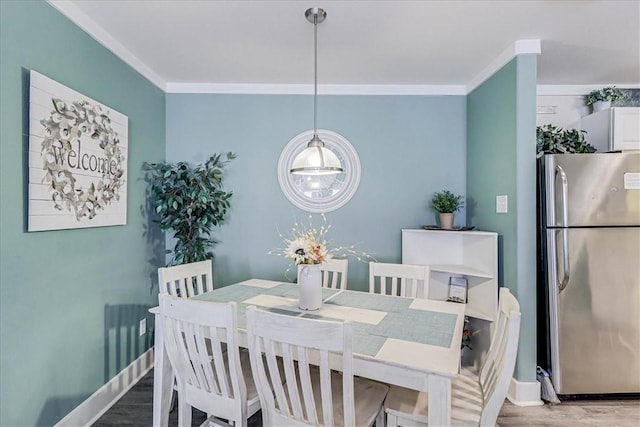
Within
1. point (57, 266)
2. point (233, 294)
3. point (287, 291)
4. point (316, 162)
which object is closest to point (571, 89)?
point (316, 162)

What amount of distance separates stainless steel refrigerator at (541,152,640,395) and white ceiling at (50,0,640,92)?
891 millimetres

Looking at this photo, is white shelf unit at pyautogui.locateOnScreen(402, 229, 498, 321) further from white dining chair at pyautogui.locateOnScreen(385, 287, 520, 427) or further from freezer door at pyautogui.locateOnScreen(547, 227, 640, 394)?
white dining chair at pyautogui.locateOnScreen(385, 287, 520, 427)

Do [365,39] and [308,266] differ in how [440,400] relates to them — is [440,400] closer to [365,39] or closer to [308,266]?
[308,266]

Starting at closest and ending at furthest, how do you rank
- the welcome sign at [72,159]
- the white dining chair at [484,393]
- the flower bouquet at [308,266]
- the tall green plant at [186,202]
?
the white dining chair at [484,393]
the welcome sign at [72,159]
the flower bouquet at [308,266]
the tall green plant at [186,202]

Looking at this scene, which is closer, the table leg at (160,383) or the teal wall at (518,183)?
the table leg at (160,383)

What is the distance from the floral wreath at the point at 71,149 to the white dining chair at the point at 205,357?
96 centimetres

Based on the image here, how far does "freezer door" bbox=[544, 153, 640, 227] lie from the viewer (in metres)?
2.29

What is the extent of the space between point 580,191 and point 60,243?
132 inches

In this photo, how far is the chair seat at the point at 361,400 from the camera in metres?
1.41

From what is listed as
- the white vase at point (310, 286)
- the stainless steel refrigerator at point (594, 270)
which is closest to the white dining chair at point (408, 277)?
the white vase at point (310, 286)

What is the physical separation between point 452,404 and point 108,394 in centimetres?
224

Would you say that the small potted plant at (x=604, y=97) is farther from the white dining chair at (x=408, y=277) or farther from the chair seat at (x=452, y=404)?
the chair seat at (x=452, y=404)

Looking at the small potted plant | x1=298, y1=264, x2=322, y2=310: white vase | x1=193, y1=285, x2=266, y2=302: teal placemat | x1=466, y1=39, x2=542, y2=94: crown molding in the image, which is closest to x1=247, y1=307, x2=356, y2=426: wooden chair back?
x1=298, y1=264, x2=322, y2=310: white vase

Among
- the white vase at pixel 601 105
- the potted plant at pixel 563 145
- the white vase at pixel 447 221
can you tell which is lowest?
the white vase at pixel 447 221
